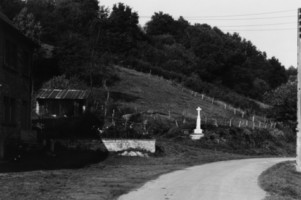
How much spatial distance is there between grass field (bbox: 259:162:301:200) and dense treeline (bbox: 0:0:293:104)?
103ft

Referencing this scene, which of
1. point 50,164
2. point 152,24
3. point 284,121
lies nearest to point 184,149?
point 50,164

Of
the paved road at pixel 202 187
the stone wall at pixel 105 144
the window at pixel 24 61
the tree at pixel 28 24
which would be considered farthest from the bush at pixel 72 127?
the tree at pixel 28 24

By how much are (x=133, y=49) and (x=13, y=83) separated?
70261 millimetres

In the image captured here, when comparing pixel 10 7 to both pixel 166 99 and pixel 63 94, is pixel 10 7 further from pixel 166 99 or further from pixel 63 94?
pixel 63 94

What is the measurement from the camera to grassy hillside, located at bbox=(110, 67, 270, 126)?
189 ft

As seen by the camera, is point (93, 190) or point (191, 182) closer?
point (93, 190)

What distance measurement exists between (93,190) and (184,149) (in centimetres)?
1967

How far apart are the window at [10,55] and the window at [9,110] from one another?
1.55 m

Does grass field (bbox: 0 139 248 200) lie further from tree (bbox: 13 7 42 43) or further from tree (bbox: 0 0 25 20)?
tree (bbox: 0 0 25 20)

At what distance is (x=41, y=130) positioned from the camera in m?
30.8

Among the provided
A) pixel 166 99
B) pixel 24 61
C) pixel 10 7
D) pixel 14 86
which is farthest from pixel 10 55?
pixel 10 7

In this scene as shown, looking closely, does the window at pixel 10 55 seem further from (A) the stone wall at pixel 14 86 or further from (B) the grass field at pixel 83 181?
(B) the grass field at pixel 83 181

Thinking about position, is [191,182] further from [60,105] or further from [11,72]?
[60,105]

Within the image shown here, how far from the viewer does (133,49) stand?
9475cm
